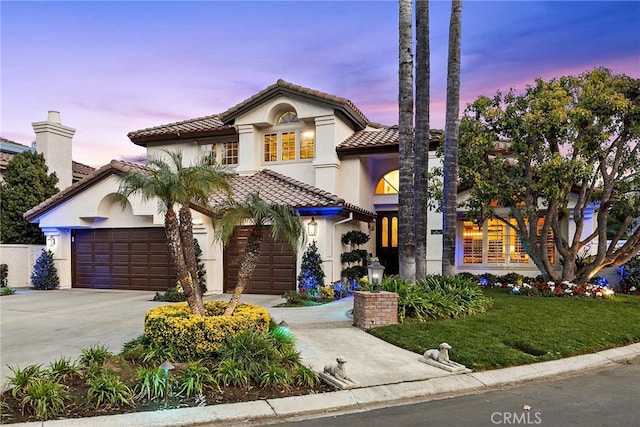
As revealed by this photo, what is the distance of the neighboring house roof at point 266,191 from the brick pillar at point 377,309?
17.0 feet

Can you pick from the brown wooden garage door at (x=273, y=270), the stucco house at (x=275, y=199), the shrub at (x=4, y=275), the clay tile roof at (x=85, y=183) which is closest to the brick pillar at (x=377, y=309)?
the stucco house at (x=275, y=199)

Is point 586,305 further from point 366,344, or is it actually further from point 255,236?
point 255,236

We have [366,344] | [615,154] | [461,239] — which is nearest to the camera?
[366,344]

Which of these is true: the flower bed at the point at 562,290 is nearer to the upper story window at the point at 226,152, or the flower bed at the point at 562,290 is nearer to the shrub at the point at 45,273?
the upper story window at the point at 226,152

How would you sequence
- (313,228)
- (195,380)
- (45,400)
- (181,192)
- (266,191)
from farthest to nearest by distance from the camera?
(266,191), (313,228), (181,192), (195,380), (45,400)

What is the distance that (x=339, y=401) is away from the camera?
5.36 m

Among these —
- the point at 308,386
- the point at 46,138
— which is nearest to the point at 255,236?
the point at 308,386

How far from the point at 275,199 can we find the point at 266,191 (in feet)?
3.33

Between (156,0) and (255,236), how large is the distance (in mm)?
8569

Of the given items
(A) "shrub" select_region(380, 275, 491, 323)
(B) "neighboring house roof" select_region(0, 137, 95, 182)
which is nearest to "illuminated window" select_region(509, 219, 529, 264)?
(A) "shrub" select_region(380, 275, 491, 323)

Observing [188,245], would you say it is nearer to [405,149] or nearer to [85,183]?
[405,149]

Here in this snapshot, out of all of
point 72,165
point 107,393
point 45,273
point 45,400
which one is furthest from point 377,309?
point 72,165

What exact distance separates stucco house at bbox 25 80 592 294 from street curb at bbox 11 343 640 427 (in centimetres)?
834

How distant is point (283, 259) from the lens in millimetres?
14953
